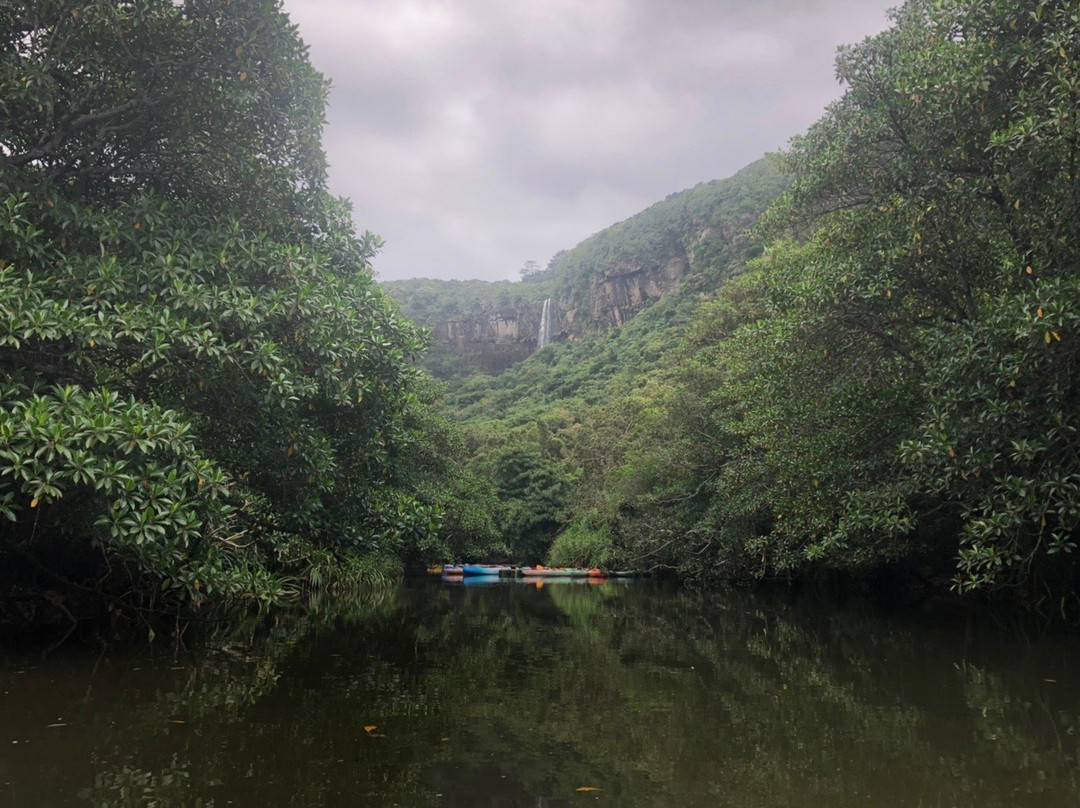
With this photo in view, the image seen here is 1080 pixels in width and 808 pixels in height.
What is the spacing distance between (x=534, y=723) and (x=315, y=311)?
156 inches

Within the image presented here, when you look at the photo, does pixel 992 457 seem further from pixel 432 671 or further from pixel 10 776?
pixel 10 776

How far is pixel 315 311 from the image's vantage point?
6.30 metres

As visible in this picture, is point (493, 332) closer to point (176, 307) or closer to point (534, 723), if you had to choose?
point (176, 307)

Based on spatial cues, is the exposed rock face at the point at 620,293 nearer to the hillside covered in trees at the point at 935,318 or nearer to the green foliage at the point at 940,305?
the hillside covered in trees at the point at 935,318

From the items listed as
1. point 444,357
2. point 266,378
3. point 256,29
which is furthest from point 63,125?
point 444,357

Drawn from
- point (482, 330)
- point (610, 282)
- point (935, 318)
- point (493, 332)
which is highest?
point (610, 282)

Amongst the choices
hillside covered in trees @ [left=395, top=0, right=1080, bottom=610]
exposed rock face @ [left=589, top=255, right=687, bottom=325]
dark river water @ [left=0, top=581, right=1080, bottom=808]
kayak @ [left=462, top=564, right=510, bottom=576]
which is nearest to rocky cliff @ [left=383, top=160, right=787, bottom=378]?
exposed rock face @ [left=589, top=255, right=687, bottom=325]

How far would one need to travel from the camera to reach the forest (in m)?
5.49

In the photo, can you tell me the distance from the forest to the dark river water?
1096mm

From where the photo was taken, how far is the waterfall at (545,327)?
268ft

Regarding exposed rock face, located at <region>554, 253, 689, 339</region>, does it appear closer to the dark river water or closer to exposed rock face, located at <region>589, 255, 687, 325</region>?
exposed rock face, located at <region>589, 255, 687, 325</region>

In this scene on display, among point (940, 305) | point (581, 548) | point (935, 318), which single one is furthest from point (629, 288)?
point (935, 318)

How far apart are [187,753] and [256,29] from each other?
5974mm

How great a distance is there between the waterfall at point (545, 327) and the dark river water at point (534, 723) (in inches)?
2905
